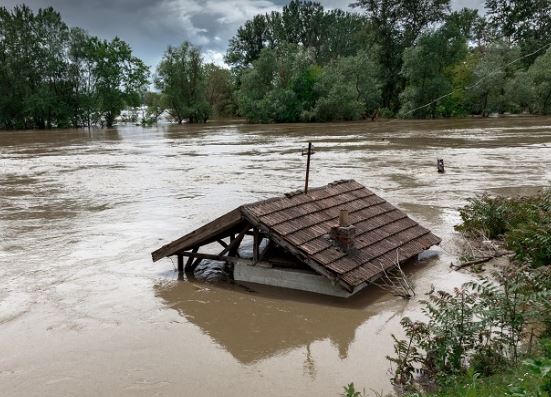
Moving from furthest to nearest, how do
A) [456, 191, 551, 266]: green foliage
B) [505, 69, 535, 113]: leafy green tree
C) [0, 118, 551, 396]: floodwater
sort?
[505, 69, 535, 113]: leafy green tree < [456, 191, 551, 266]: green foliage < [0, 118, 551, 396]: floodwater

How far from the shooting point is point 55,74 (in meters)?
69.1

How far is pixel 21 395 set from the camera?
636 centimetres

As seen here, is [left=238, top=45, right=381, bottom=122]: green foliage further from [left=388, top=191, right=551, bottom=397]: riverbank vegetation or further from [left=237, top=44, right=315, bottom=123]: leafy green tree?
[left=388, top=191, right=551, bottom=397]: riverbank vegetation

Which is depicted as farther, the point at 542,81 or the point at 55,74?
the point at 55,74

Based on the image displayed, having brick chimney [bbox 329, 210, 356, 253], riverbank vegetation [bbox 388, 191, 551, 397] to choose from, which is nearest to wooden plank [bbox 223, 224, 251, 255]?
brick chimney [bbox 329, 210, 356, 253]

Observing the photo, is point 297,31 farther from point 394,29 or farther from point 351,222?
point 351,222

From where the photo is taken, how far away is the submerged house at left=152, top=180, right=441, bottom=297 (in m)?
8.77

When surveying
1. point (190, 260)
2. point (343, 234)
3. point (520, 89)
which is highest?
point (520, 89)

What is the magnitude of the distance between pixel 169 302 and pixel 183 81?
64.1 m

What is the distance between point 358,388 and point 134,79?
7481cm

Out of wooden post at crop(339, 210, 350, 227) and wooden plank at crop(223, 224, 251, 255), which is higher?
wooden post at crop(339, 210, 350, 227)

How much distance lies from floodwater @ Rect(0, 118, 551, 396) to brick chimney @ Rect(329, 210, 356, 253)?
90cm

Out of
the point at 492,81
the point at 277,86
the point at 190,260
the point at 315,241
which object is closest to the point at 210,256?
the point at 190,260

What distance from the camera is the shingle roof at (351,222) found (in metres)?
8.76
